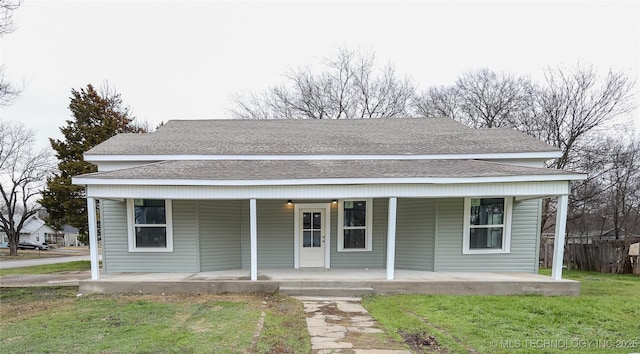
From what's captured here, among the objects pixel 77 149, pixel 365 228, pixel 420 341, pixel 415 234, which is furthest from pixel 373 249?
pixel 77 149

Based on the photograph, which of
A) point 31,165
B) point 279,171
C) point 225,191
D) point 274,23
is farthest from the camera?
point 31,165

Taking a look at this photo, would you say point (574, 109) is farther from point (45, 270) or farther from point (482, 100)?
point (45, 270)

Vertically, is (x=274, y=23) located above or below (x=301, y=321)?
above

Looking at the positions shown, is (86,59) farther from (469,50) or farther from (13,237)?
(469,50)

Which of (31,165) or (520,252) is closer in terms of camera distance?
(520,252)

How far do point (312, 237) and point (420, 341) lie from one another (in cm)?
453

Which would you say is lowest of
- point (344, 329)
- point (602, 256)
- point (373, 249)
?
point (602, 256)

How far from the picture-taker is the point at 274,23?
18.6m

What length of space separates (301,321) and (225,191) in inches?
125

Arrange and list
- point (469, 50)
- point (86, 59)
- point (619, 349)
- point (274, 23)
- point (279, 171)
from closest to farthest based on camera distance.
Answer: point (619, 349) < point (279, 171) < point (86, 59) < point (274, 23) < point (469, 50)

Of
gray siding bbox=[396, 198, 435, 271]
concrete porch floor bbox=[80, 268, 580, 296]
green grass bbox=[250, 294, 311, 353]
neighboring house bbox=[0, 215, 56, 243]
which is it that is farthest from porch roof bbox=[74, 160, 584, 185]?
neighboring house bbox=[0, 215, 56, 243]

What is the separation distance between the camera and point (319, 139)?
945 cm

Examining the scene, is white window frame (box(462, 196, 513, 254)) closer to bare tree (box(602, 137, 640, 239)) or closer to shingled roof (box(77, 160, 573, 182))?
shingled roof (box(77, 160, 573, 182))

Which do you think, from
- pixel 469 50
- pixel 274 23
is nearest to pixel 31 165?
pixel 274 23
